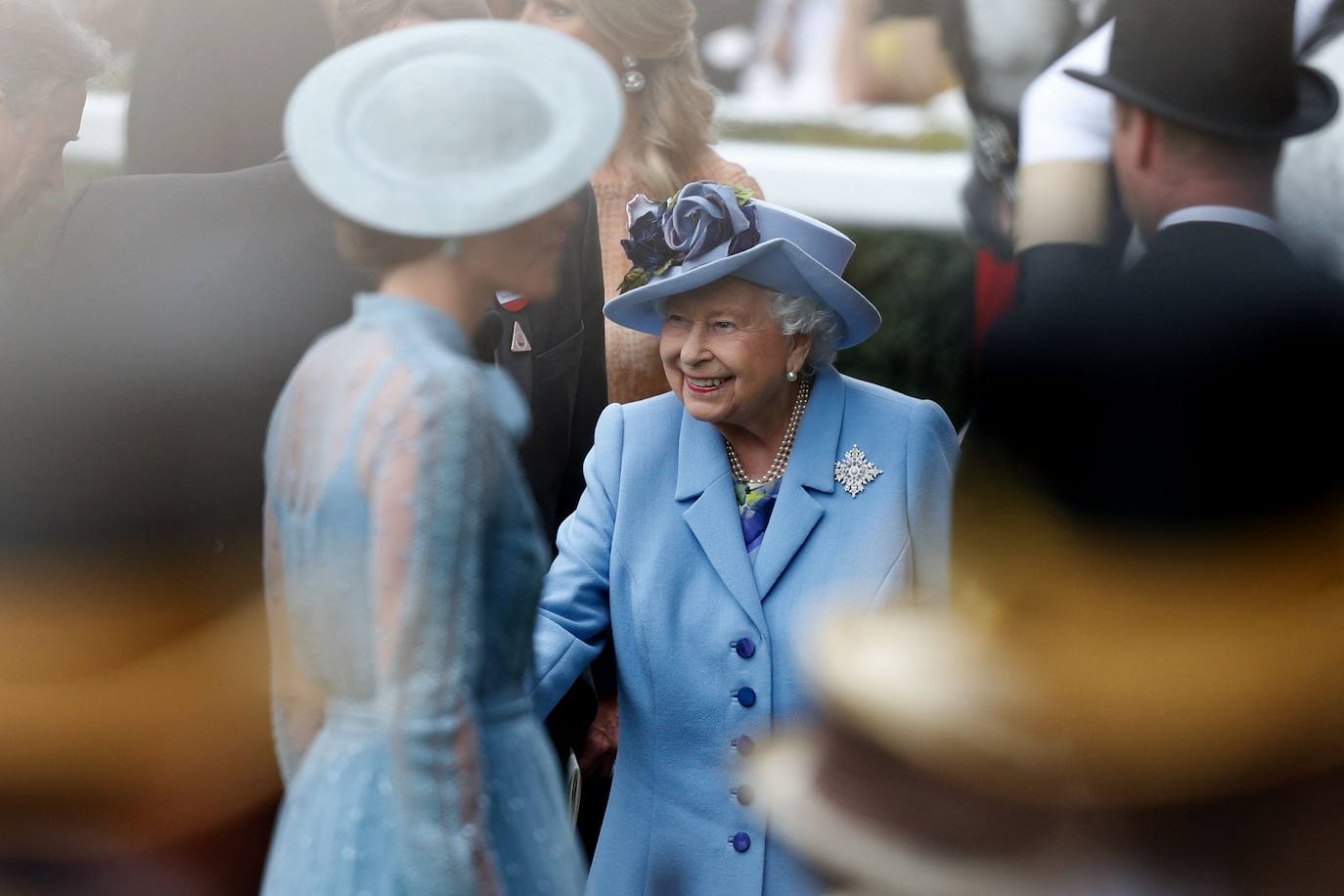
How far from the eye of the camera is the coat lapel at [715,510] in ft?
8.25

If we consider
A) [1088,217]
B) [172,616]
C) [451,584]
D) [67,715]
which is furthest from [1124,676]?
[67,715]

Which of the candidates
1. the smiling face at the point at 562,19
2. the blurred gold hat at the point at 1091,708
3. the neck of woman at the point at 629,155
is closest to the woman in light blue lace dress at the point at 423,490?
the smiling face at the point at 562,19

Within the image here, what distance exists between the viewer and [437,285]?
5.78 ft

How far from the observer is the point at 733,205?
2.47 meters

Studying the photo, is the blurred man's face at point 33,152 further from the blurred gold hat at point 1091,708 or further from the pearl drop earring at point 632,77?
the blurred gold hat at point 1091,708

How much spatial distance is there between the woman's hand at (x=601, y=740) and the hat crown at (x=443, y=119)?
140 cm

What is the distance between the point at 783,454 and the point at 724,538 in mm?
187

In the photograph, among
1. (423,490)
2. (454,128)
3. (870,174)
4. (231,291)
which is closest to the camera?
(423,490)

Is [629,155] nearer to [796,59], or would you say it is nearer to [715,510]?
[715,510]

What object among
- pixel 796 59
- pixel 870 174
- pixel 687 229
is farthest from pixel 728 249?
pixel 870 174

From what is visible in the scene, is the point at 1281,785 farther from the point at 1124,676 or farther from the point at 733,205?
the point at 733,205

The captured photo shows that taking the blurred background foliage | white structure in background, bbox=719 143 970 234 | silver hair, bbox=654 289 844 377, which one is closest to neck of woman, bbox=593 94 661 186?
silver hair, bbox=654 289 844 377

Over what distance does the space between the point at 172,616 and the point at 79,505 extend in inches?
8.7

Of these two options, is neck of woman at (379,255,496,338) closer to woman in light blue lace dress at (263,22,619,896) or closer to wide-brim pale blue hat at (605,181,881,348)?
woman in light blue lace dress at (263,22,619,896)
